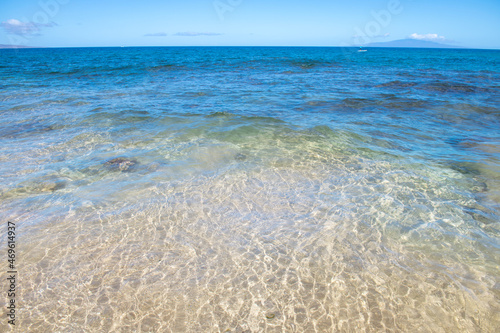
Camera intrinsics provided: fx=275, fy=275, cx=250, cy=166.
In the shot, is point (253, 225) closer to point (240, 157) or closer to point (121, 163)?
point (240, 157)

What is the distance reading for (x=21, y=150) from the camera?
7.00m

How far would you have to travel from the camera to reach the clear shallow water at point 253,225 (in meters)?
2.91

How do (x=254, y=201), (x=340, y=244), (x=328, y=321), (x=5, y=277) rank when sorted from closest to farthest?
1. (x=328, y=321)
2. (x=5, y=277)
3. (x=340, y=244)
4. (x=254, y=201)

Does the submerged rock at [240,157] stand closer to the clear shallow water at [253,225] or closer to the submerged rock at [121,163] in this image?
the clear shallow water at [253,225]

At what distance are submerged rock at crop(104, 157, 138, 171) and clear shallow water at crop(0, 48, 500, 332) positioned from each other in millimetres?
64

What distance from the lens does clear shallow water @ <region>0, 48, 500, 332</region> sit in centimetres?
291

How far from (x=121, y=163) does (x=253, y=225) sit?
12.1 ft

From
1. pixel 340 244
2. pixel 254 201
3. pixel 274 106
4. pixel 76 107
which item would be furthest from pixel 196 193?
pixel 76 107

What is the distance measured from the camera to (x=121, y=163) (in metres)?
6.22

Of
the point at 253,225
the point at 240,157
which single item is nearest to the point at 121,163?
the point at 240,157

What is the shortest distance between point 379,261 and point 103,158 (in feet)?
20.1

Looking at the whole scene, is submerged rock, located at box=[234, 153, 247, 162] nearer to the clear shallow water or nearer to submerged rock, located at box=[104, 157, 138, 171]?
the clear shallow water

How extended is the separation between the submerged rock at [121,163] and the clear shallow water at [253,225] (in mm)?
64

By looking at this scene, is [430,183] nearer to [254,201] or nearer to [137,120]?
[254,201]
